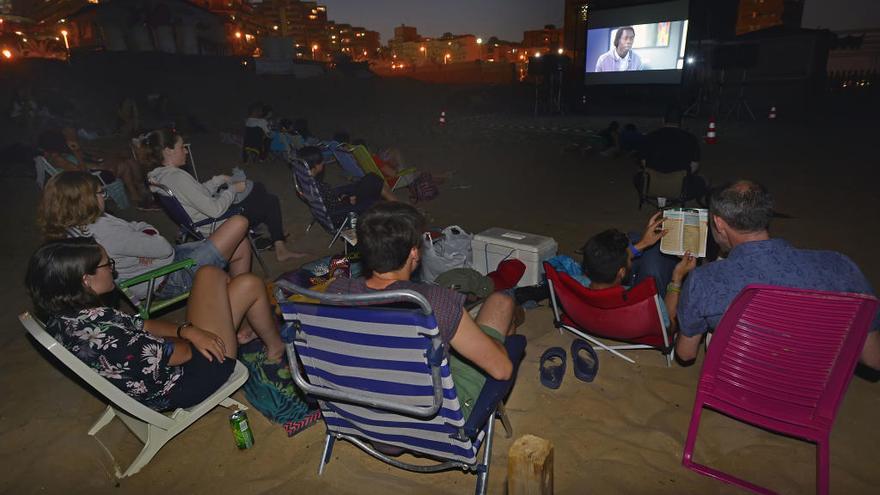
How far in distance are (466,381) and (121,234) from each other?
8.18ft

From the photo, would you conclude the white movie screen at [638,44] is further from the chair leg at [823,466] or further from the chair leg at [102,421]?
the chair leg at [102,421]

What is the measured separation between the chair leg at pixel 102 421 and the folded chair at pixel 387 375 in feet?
4.92

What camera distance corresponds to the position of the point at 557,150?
37.7 ft

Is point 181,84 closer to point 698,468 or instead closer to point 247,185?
point 247,185

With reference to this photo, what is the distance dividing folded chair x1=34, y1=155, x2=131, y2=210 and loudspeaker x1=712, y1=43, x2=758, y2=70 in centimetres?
1799

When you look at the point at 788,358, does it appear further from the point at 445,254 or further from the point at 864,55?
the point at 864,55

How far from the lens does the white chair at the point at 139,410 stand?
186 centimetres

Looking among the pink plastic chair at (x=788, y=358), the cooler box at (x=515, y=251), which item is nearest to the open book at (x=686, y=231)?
the pink plastic chair at (x=788, y=358)

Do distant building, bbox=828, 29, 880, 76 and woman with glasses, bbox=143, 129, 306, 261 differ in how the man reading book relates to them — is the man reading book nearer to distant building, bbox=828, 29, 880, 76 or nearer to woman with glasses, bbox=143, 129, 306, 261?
woman with glasses, bbox=143, 129, 306, 261

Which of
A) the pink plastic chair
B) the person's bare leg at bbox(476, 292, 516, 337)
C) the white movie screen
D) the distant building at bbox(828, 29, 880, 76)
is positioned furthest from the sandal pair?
the distant building at bbox(828, 29, 880, 76)

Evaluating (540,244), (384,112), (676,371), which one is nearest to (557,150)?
(540,244)

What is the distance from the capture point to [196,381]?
228 cm

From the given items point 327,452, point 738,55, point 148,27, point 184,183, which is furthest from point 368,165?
point 148,27

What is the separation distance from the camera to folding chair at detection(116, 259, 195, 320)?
9.77ft
